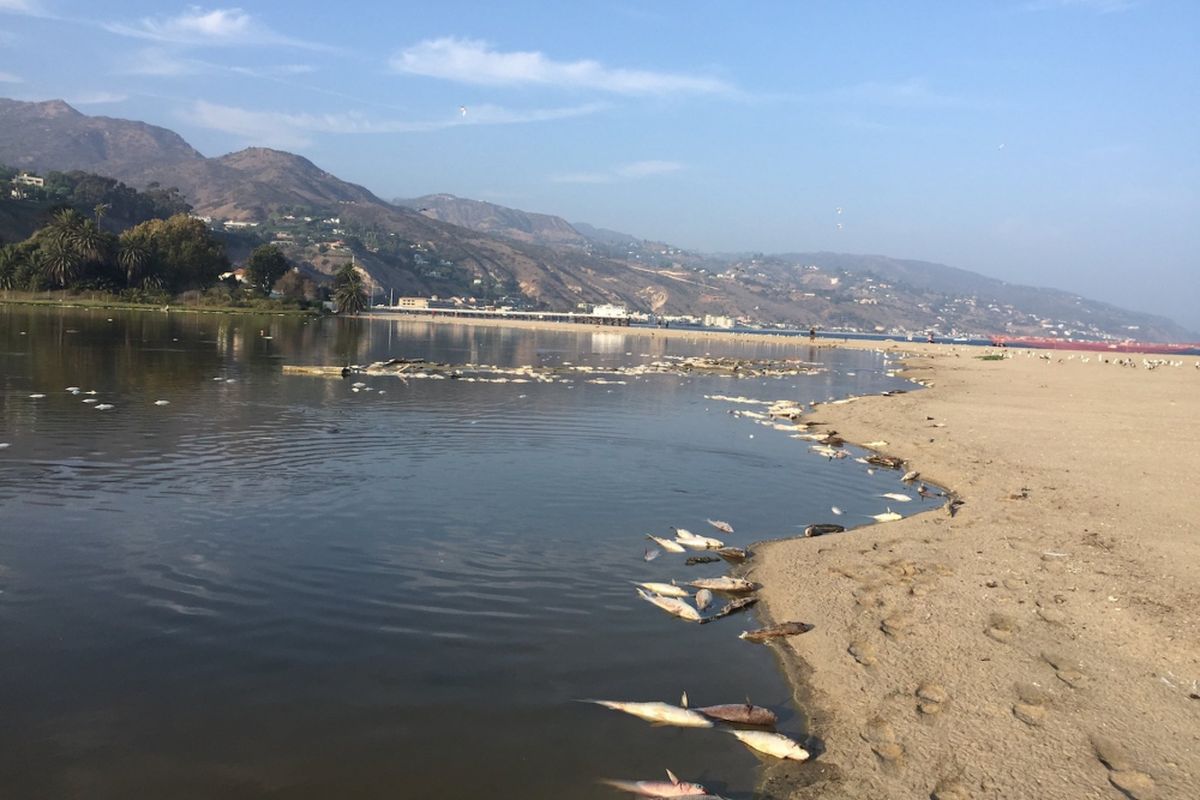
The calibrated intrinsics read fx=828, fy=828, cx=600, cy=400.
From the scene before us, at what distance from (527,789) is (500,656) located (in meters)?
2.20

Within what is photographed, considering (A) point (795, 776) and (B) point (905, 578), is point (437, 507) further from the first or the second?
(A) point (795, 776)

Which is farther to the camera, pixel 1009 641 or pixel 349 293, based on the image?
pixel 349 293

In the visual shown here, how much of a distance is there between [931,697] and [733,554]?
4571 mm

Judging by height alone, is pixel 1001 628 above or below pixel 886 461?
below

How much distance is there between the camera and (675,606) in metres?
9.54

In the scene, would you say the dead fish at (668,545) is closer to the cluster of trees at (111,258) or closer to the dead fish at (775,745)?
the dead fish at (775,745)

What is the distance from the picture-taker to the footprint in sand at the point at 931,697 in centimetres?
726

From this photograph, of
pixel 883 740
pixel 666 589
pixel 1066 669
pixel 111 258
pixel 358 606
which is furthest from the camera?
pixel 111 258

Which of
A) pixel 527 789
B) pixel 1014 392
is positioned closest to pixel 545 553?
pixel 527 789

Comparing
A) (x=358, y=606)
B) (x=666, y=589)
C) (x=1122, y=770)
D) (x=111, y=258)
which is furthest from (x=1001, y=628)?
(x=111, y=258)

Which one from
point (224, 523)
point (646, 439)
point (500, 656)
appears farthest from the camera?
point (646, 439)

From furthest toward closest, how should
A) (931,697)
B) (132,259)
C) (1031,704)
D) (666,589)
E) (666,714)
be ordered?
(132,259) < (666,589) < (931,697) < (1031,704) < (666,714)

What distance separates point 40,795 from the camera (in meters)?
5.47

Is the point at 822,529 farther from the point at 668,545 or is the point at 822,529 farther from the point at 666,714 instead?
the point at 666,714
